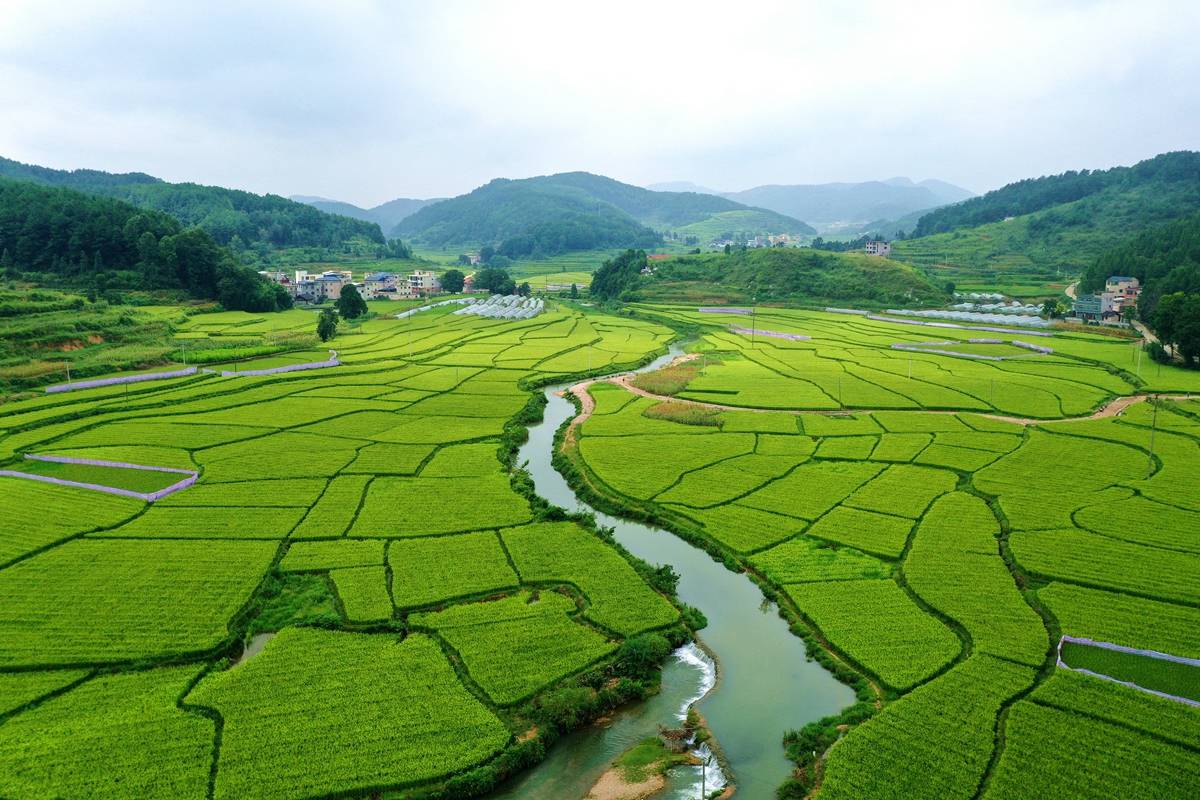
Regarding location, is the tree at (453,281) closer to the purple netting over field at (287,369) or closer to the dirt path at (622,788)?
the purple netting over field at (287,369)

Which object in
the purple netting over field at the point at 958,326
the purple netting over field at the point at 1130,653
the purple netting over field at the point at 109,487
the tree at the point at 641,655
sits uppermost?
the purple netting over field at the point at 958,326

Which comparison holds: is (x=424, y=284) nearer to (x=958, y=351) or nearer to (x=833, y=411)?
(x=958, y=351)

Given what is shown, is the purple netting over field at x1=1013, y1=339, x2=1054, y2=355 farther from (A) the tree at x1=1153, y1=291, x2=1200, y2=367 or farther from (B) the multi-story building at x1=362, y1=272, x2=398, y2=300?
(B) the multi-story building at x1=362, y1=272, x2=398, y2=300

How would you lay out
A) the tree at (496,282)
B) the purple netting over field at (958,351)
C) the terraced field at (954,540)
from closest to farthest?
the terraced field at (954,540) < the purple netting over field at (958,351) < the tree at (496,282)

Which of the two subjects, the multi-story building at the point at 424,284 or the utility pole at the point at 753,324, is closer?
the utility pole at the point at 753,324

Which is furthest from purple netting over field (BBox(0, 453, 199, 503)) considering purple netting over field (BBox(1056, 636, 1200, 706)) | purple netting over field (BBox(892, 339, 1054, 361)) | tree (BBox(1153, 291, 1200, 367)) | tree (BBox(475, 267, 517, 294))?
tree (BBox(475, 267, 517, 294))

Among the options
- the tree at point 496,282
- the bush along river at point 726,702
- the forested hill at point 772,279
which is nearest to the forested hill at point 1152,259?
the forested hill at point 772,279

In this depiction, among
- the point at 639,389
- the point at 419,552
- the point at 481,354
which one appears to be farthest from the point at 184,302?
the point at 419,552
